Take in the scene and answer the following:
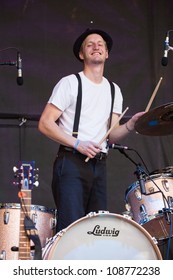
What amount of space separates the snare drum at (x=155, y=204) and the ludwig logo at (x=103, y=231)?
0.97 m

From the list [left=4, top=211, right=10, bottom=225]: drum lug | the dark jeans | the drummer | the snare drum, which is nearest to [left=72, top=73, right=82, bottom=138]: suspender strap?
the drummer

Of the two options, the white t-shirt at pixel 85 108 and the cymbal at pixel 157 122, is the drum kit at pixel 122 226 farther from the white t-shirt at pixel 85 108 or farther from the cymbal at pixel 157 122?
the white t-shirt at pixel 85 108

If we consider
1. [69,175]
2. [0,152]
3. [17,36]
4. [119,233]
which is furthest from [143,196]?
[17,36]

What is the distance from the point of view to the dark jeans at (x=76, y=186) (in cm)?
382

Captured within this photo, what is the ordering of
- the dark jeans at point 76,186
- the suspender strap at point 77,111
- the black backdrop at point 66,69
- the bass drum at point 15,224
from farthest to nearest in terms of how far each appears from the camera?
the black backdrop at point 66,69, the bass drum at point 15,224, the suspender strap at point 77,111, the dark jeans at point 76,186

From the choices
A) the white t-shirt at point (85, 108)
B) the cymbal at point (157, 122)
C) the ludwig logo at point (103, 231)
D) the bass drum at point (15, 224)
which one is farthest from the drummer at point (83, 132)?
the bass drum at point (15, 224)

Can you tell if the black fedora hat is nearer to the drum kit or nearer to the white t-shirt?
the white t-shirt

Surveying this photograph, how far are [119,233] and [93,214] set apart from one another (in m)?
0.19

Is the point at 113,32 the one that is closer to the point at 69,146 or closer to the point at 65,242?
the point at 69,146

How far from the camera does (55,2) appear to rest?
5.60 m

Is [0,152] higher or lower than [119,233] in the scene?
higher
